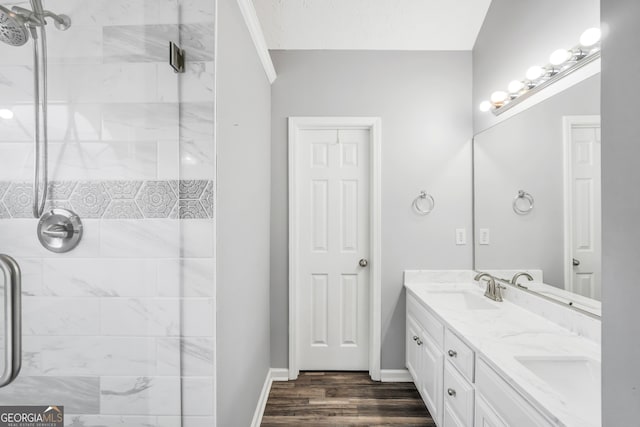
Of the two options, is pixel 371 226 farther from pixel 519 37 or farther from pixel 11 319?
pixel 11 319

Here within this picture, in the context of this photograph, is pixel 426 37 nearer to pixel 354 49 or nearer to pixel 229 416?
pixel 354 49

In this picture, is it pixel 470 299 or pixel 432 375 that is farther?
pixel 470 299

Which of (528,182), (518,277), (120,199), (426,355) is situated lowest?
(426,355)

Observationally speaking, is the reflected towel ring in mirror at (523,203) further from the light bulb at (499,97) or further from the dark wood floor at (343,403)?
the dark wood floor at (343,403)

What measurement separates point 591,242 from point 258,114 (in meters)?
1.89

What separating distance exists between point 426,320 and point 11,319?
1.98 metres

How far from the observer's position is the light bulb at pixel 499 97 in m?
2.22

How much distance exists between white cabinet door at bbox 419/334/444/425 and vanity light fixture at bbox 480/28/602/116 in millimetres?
1553

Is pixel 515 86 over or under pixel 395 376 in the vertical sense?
over

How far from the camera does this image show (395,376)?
2691 mm

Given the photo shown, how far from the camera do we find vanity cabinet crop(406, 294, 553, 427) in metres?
1.19

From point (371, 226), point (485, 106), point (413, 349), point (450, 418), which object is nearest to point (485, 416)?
point (450, 418)
